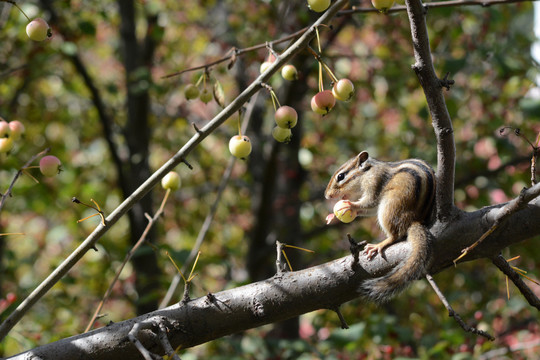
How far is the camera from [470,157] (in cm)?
462

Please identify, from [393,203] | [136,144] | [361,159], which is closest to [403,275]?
[393,203]

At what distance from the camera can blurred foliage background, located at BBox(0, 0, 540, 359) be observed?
3.71 meters

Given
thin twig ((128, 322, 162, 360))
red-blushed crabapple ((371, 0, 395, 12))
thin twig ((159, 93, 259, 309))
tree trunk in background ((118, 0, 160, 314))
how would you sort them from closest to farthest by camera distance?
thin twig ((128, 322, 162, 360))
red-blushed crabapple ((371, 0, 395, 12))
thin twig ((159, 93, 259, 309))
tree trunk in background ((118, 0, 160, 314))

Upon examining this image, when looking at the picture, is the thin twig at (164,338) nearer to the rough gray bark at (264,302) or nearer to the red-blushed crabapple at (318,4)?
the rough gray bark at (264,302)

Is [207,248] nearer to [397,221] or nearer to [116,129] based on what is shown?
[116,129]

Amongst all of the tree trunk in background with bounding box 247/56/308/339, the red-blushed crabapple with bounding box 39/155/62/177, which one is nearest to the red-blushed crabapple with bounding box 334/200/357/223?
the red-blushed crabapple with bounding box 39/155/62/177

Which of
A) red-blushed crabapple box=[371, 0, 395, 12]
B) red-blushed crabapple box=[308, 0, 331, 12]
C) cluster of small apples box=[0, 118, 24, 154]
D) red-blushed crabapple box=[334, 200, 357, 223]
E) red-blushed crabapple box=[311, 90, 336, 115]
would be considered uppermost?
cluster of small apples box=[0, 118, 24, 154]

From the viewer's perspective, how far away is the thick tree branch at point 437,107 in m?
1.41

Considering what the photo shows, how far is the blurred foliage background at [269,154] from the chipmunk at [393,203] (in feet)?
2.82

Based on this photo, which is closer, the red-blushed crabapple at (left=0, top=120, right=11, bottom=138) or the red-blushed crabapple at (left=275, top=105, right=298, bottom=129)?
the red-blushed crabapple at (left=275, top=105, right=298, bottom=129)

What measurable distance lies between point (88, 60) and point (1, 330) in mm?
6651

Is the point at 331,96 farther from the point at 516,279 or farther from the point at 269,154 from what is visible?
the point at 269,154

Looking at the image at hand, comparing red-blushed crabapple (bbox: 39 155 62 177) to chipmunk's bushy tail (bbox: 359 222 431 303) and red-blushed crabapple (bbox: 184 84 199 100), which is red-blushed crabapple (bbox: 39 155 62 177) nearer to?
red-blushed crabapple (bbox: 184 84 199 100)

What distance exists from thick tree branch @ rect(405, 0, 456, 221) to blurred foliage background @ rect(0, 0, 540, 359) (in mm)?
1343
